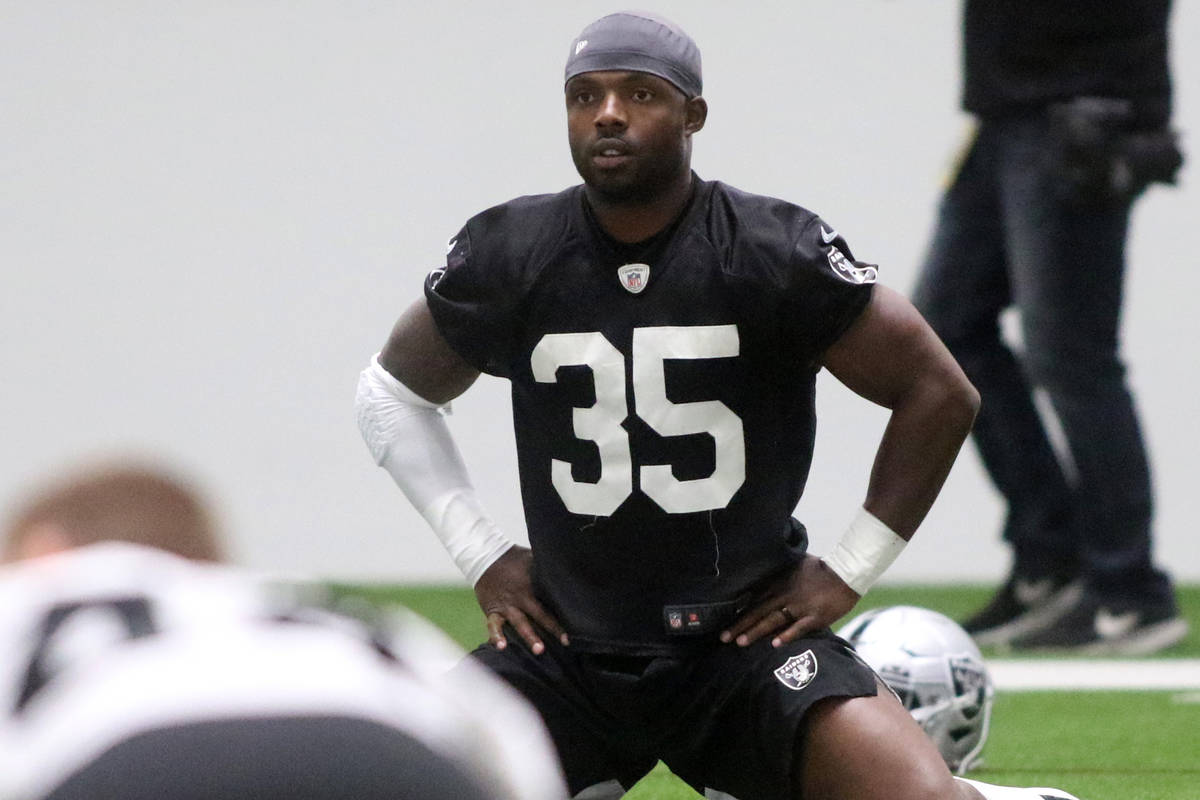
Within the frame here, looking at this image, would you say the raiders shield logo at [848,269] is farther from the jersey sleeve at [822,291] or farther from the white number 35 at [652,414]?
the white number 35 at [652,414]

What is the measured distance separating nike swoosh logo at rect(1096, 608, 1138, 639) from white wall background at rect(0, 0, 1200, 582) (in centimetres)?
195

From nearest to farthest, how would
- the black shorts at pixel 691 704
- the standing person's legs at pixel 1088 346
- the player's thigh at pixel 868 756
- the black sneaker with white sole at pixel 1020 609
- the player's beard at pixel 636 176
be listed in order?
1. the player's thigh at pixel 868 756
2. the black shorts at pixel 691 704
3. the player's beard at pixel 636 176
4. the standing person's legs at pixel 1088 346
5. the black sneaker with white sole at pixel 1020 609

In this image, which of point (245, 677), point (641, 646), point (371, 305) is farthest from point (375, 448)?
point (371, 305)

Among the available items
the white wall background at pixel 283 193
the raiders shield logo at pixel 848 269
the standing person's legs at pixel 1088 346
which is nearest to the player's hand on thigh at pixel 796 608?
the raiders shield logo at pixel 848 269

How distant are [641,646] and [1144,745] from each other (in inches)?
53.4

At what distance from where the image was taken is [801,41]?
639 cm

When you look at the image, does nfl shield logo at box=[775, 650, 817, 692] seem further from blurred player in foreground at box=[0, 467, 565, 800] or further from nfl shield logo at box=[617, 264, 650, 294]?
blurred player in foreground at box=[0, 467, 565, 800]

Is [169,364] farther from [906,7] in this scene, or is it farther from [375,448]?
[375,448]

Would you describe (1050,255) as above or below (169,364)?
above

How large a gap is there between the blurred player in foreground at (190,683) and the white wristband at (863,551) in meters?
1.14

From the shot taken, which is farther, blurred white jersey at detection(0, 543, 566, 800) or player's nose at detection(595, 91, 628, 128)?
player's nose at detection(595, 91, 628, 128)

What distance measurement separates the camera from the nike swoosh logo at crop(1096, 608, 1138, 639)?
439 cm

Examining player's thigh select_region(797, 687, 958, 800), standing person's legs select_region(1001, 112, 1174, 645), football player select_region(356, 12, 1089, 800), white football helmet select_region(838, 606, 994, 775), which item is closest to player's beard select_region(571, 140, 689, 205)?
football player select_region(356, 12, 1089, 800)

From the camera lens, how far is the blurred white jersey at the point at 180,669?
1.20m
